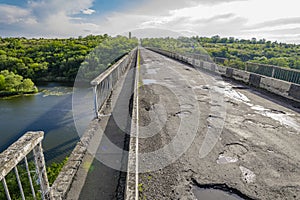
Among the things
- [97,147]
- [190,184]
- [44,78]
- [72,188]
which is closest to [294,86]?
[190,184]

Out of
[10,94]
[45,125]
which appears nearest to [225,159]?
[45,125]

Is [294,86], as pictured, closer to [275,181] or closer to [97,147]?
[275,181]

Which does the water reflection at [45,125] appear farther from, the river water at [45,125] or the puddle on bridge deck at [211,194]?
the puddle on bridge deck at [211,194]

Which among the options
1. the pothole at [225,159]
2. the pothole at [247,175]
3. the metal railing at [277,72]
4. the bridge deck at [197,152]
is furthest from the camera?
the metal railing at [277,72]

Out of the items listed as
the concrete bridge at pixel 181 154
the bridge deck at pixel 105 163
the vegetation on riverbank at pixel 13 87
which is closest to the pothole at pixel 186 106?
the concrete bridge at pixel 181 154

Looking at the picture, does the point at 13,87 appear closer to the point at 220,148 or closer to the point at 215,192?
the point at 220,148

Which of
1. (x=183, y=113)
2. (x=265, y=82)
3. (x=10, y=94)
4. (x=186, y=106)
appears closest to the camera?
(x=183, y=113)

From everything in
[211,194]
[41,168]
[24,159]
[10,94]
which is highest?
[24,159]
